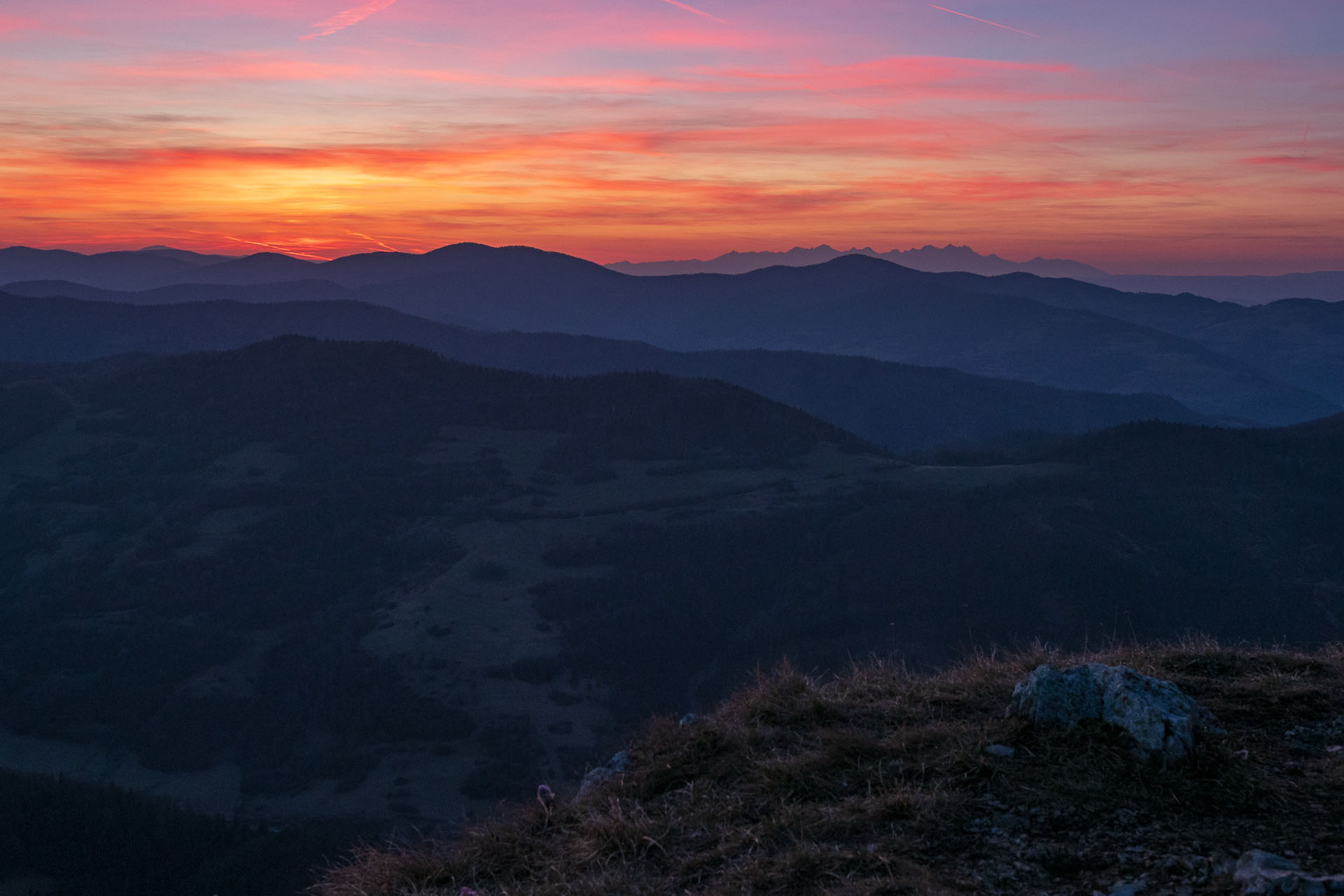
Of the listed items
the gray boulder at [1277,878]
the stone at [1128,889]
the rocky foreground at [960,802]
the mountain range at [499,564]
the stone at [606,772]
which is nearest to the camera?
the gray boulder at [1277,878]

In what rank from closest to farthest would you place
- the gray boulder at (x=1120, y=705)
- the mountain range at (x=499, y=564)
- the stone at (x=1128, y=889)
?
1. the stone at (x=1128, y=889)
2. the gray boulder at (x=1120, y=705)
3. the mountain range at (x=499, y=564)

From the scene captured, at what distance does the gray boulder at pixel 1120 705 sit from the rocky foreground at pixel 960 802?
0.05 ft

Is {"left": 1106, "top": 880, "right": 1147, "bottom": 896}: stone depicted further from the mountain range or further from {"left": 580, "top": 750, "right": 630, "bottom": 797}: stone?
the mountain range

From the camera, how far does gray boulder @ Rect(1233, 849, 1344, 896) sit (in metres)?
4.44

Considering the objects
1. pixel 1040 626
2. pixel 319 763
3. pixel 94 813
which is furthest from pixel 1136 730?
pixel 1040 626

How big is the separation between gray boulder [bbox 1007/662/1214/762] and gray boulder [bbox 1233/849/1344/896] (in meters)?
1.41

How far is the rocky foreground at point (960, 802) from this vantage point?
17.4 feet

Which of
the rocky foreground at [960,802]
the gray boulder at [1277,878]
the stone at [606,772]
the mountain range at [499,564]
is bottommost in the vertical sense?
the mountain range at [499,564]

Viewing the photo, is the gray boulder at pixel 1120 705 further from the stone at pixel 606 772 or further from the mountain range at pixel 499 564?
the mountain range at pixel 499 564

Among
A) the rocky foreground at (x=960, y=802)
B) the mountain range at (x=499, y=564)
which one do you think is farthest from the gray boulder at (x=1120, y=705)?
the mountain range at (x=499, y=564)

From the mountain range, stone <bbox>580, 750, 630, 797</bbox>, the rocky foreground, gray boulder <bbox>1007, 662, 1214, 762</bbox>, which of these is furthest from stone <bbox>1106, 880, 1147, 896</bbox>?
the mountain range

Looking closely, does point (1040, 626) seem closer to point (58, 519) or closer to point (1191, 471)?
point (1191, 471)

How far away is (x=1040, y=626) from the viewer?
256ft

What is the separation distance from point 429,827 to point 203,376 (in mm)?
126223
